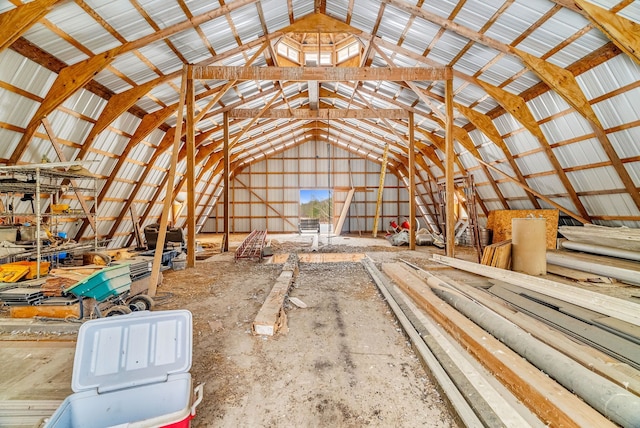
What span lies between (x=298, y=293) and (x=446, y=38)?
6.26 metres

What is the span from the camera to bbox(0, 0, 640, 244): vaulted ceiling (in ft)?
16.1

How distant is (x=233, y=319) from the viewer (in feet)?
13.4

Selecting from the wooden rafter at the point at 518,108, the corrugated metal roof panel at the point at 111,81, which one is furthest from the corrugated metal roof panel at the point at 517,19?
the corrugated metal roof panel at the point at 111,81

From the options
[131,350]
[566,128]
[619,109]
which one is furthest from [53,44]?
[566,128]

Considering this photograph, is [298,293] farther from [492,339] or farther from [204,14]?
[204,14]

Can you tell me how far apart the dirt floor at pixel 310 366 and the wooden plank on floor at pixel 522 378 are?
1.79 feet

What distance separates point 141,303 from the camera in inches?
165

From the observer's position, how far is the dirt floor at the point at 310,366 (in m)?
2.18

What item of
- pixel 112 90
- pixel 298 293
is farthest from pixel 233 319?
pixel 112 90

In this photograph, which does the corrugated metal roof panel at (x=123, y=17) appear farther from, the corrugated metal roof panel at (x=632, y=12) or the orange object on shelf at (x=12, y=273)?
the corrugated metal roof panel at (x=632, y=12)

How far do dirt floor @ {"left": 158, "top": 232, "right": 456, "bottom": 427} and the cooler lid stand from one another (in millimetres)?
516

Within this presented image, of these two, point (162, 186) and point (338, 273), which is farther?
point (162, 186)

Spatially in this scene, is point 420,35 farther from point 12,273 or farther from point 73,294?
point 12,273

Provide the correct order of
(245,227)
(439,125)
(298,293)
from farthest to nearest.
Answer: (245,227)
(439,125)
(298,293)
